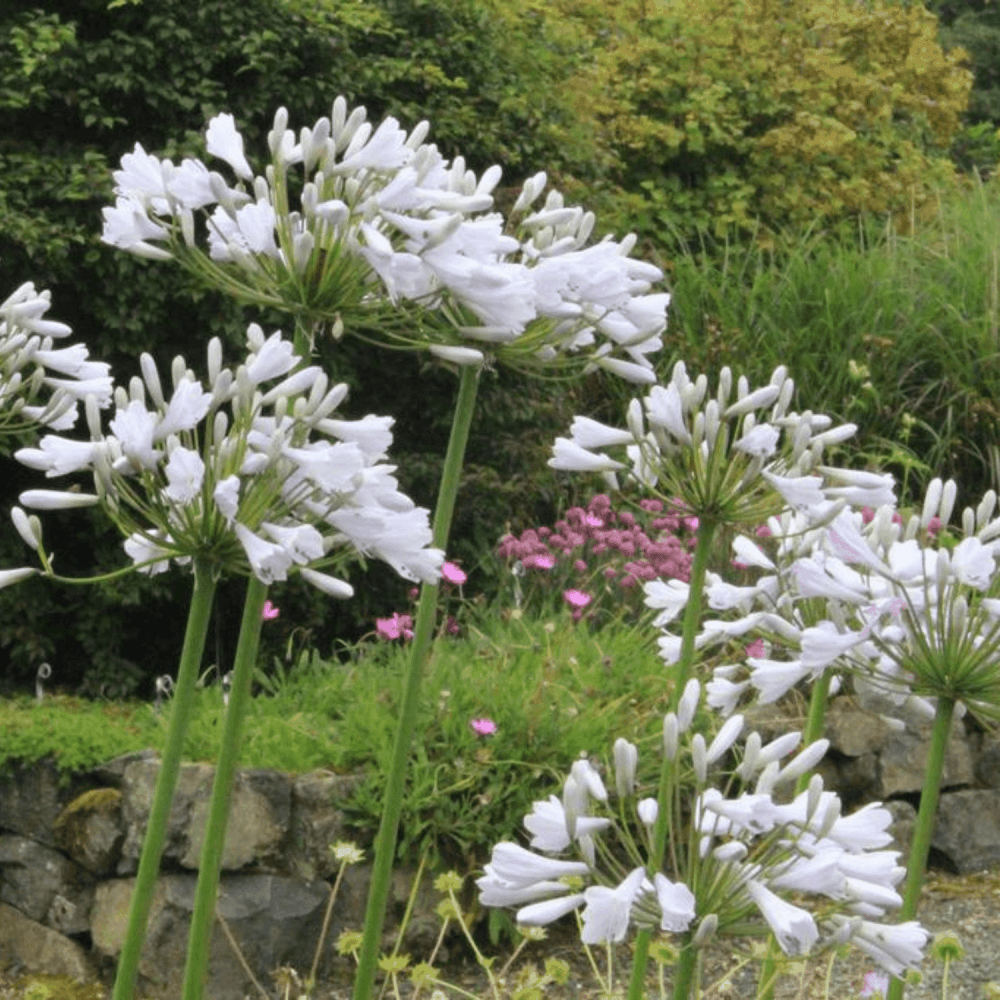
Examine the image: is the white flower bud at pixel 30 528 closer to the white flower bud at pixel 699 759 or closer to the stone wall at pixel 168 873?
the white flower bud at pixel 699 759

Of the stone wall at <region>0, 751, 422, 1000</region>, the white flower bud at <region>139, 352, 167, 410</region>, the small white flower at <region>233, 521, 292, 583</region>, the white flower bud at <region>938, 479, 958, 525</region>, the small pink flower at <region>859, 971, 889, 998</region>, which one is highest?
the white flower bud at <region>139, 352, 167, 410</region>

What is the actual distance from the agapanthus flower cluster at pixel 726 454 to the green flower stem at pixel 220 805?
0.64 m

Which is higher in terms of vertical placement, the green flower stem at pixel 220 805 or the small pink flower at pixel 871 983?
the green flower stem at pixel 220 805

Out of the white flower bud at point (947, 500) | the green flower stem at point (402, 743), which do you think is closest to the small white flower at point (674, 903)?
the green flower stem at point (402, 743)

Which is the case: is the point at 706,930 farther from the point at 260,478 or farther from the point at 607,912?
the point at 260,478

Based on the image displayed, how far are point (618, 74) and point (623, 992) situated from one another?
7806mm

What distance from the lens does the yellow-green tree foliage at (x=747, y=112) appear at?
11.4 m

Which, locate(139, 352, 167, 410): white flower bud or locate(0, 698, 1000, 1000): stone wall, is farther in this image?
locate(0, 698, 1000, 1000): stone wall

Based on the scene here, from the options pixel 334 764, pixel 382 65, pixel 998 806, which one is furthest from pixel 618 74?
pixel 334 764

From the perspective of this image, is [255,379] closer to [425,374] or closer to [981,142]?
[425,374]

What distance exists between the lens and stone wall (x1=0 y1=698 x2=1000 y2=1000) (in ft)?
17.4

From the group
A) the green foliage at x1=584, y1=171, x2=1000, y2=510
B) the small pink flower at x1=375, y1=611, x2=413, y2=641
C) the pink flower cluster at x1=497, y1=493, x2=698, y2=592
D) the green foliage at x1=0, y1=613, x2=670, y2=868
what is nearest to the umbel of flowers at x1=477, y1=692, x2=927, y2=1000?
the green foliage at x1=0, y1=613, x2=670, y2=868

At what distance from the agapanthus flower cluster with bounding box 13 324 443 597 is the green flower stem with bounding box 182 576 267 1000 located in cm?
7

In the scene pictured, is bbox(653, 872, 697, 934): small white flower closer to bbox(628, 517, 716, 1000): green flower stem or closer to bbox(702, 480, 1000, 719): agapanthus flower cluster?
bbox(628, 517, 716, 1000): green flower stem
